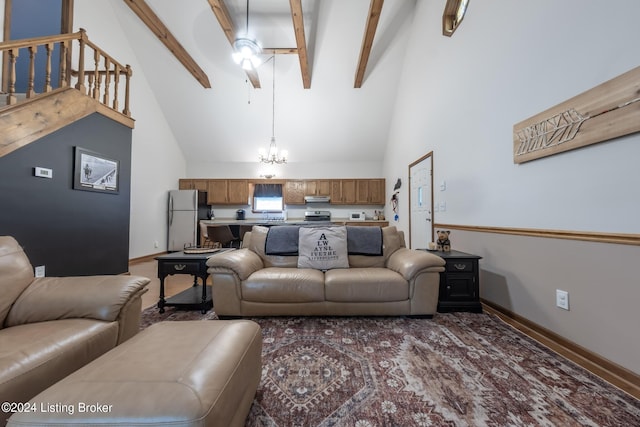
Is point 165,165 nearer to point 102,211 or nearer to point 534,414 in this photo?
point 102,211

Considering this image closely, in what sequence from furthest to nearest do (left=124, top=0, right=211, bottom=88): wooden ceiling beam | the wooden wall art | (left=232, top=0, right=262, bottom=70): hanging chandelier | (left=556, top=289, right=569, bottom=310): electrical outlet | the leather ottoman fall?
(left=124, top=0, right=211, bottom=88): wooden ceiling beam → (left=232, top=0, right=262, bottom=70): hanging chandelier → (left=556, top=289, right=569, bottom=310): electrical outlet → the wooden wall art → the leather ottoman

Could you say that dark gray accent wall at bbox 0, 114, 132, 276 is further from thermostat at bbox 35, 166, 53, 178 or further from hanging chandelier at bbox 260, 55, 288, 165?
hanging chandelier at bbox 260, 55, 288, 165

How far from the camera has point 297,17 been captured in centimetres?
386

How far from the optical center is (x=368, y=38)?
4379mm

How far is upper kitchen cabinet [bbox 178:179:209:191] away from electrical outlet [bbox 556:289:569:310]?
7253 millimetres

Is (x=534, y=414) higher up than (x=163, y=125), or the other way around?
(x=163, y=125)

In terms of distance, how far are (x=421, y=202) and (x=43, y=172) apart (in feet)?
16.6

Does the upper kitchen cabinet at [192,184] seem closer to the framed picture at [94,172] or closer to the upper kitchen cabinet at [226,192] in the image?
the upper kitchen cabinet at [226,192]

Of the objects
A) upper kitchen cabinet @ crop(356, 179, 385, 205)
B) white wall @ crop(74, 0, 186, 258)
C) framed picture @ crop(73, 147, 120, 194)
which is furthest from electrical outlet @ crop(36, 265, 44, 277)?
upper kitchen cabinet @ crop(356, 179, 385, 205)

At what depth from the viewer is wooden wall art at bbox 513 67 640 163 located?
1467 mm

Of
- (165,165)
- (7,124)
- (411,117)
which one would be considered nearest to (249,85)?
(165,165)

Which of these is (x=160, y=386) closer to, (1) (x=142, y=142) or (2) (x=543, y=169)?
(2) (x=543, y=169)

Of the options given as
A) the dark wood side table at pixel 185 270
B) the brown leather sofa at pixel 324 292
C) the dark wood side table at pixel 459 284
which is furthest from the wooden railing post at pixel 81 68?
the dark wood side table at pixel 459 284

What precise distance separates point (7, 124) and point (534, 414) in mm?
4538
